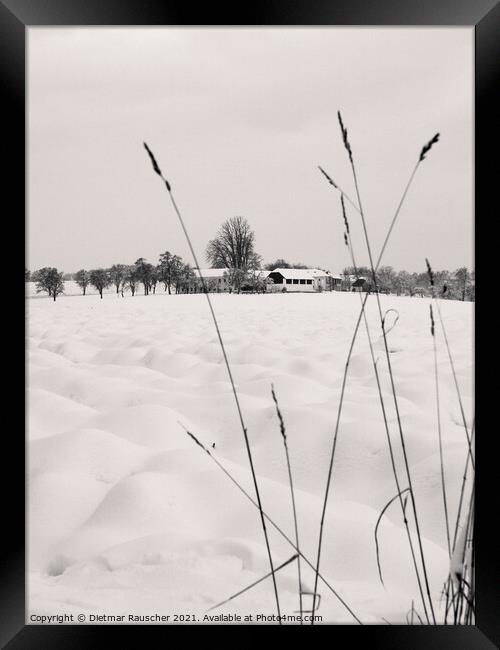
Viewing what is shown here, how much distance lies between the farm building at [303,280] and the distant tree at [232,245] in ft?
10.8

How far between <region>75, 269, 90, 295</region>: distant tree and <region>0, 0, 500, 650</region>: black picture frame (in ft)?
18.2

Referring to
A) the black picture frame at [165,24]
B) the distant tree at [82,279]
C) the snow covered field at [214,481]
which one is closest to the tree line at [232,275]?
the distant tree at [82,279]

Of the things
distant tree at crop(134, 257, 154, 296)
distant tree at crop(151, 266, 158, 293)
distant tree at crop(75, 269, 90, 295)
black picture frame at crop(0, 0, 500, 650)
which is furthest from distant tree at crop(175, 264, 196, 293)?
black picture frame at crop(0, 0, 500, 650)

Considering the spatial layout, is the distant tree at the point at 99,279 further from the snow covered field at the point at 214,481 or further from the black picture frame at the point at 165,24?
the black picture frame at the point at 165,24

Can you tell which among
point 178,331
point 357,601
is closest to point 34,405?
point 357,601

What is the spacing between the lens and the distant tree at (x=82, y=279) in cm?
692

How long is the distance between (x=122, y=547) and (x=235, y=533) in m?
0.31

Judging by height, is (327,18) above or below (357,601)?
above

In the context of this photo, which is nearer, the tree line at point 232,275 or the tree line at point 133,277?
the tree line at point 232,275

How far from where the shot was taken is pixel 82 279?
24.3 ft

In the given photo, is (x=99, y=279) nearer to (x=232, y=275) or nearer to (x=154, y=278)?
(x=154, y=278)

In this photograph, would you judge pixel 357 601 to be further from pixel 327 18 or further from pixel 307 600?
pixel 327 18

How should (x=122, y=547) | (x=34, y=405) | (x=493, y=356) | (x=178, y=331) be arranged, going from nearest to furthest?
1. (x=493, y=356)
2. (x=122, y=547)
3. (x=34, y=405)
4. (x=178, y=331)

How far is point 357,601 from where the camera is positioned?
3.90 ft
